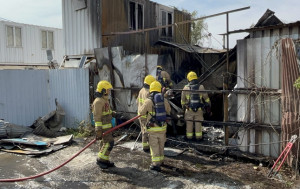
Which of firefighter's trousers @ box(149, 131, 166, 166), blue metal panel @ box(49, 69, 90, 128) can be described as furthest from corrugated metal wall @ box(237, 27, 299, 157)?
blue metal panel @ box(49, 69, 90, 128)

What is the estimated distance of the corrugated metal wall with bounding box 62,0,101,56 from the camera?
10.3 meters

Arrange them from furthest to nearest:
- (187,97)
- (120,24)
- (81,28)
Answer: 1. (81,28)
2. (120,24)
3. (187,97)

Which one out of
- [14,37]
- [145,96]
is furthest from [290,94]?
[14,37]

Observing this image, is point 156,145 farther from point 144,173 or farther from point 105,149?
point 105,149

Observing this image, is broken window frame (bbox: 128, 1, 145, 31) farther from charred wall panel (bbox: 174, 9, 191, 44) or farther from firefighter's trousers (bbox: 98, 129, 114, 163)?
firefighter's trousers (bbox: 98, 129, 114, 163)

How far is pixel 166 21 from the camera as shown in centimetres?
1339

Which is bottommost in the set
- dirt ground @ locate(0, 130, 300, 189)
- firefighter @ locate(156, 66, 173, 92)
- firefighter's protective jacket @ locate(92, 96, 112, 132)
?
dirt ground @ locate(0, 130, 300, 189)

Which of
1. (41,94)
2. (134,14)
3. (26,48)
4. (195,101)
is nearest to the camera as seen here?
(195,101)

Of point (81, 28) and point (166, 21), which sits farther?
point (166, 21)

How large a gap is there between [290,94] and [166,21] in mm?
9421

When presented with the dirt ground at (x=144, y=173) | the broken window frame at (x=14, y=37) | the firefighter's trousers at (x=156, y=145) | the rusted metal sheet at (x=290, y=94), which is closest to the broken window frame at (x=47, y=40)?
the broken window frame at (x=14, y=37)

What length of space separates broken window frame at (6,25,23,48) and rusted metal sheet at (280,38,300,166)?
15.9 meters

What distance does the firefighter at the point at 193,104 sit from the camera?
275 inches

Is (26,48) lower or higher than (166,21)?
lower
